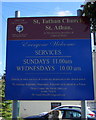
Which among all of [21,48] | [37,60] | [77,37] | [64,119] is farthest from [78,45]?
[64,119]

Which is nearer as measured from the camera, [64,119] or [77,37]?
[77,37]

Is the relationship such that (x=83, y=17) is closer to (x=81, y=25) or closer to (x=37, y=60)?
(x=81, y=25)

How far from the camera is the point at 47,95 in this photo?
5.80 metres

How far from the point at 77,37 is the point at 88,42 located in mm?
319

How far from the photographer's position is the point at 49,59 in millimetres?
5938

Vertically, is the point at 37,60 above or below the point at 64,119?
above

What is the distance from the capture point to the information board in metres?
5.78

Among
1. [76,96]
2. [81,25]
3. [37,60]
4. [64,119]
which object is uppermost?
[81,25]

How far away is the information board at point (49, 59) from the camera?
19.0 feet

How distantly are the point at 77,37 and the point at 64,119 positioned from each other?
5.78 m

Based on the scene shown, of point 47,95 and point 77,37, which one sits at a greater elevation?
point 77,37

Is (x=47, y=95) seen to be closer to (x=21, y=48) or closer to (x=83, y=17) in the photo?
(x=21, y=48)

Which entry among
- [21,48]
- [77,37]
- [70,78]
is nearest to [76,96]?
[70,78]

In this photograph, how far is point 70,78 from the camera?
5.81 m
